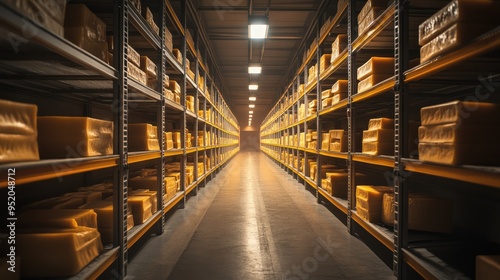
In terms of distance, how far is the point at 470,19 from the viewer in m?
2.15

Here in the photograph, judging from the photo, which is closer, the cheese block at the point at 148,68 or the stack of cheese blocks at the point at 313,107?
the cheese block at the point at 148,68

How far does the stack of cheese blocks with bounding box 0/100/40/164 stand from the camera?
1.64 meters

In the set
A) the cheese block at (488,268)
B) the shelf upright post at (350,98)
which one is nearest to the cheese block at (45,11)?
the cheese block at (488,268)

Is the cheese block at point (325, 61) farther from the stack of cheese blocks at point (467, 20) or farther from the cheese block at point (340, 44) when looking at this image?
the stack of cheese blocks at point (467, 20)

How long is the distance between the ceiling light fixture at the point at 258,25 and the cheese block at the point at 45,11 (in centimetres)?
524

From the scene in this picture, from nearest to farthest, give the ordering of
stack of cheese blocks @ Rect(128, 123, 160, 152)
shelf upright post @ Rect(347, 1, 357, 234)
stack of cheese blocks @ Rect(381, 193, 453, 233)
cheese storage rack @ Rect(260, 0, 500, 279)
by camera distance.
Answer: cheese storage rack @ Rect(260, 0, 500, 279) < stack of cheese blocks @ Rect(381, 193, 453, 233) < stack of cheese blocks @ Rect(128, 123, 160, 152) < shelf upright post @ Rect(347, 1, 357, 234)

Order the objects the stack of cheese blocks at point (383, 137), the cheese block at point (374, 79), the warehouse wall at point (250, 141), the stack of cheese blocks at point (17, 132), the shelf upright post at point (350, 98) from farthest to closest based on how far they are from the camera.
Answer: the warehouse wall at point (250, 141) → the shelf upright post at point (350, 98) → the cheese block at point (374, 79) → the stack of cheese blocks at point (383, 137) → the stack of cheese blocks at point (17, 132)

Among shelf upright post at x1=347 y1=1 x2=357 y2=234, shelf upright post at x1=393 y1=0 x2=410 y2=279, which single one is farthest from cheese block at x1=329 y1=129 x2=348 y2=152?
shelf upright post at x1=393 y1=0 x2=410 y2=279

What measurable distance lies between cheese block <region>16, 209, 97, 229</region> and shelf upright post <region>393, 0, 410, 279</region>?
2.79m

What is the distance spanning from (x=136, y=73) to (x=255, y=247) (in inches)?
97.1

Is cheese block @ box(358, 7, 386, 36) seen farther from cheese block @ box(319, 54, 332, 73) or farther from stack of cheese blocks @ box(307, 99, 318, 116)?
stack of cheese blocks @ box(307, 99, 318, 116)

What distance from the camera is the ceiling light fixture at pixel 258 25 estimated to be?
22.5 feet

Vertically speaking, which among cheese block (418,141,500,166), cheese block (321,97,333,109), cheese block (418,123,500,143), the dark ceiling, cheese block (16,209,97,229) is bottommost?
cheese block (16,209,97,229)

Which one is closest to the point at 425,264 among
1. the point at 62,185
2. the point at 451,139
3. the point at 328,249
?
the point at 451,139
